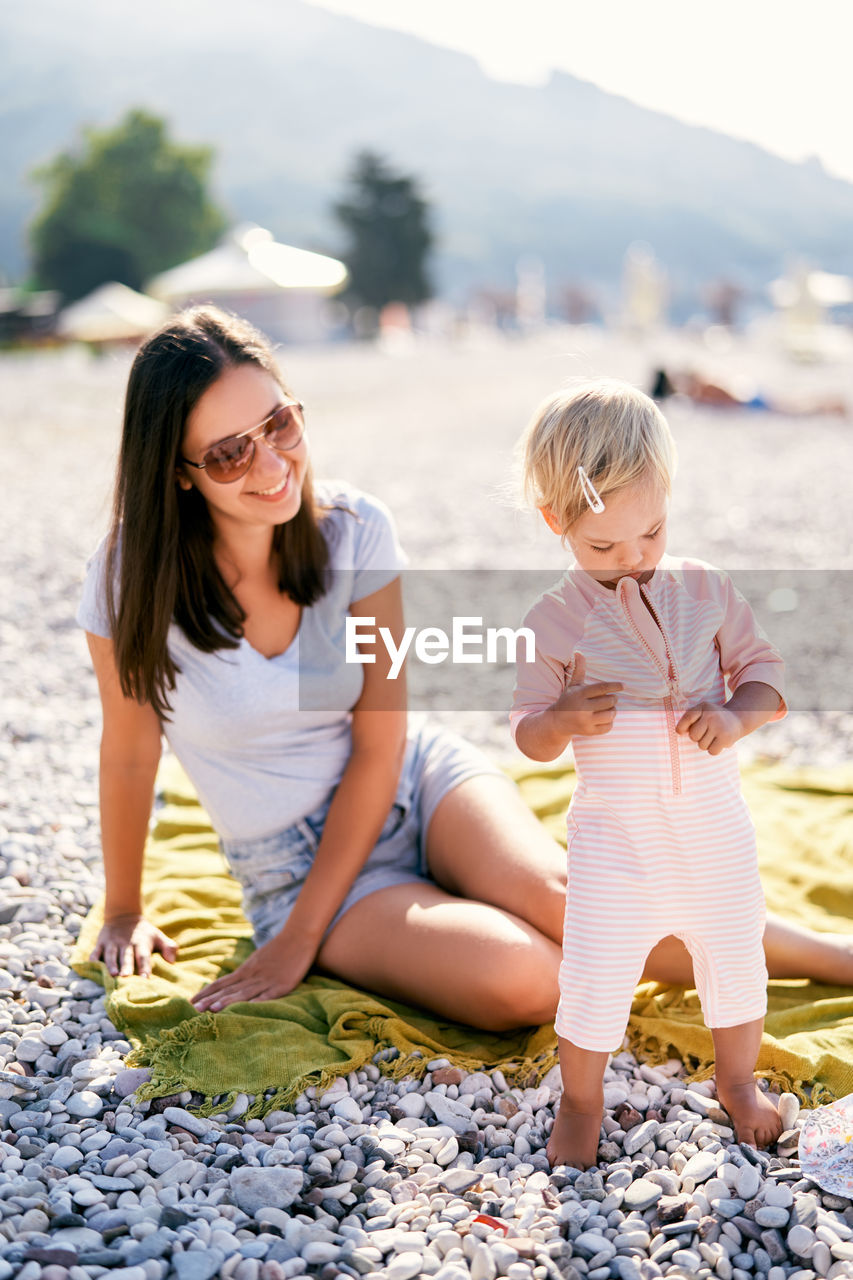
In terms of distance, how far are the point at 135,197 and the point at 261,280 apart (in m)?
18.9

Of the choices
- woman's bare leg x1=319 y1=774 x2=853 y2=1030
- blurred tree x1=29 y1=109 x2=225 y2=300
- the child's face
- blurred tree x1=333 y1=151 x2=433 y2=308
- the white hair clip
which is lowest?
woman's bare leg x1=319 y1=774 x2=853 y2=1030

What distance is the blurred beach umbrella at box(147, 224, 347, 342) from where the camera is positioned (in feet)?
91.7

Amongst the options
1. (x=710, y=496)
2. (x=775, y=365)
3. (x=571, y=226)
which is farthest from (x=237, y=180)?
(x=710, y=496)

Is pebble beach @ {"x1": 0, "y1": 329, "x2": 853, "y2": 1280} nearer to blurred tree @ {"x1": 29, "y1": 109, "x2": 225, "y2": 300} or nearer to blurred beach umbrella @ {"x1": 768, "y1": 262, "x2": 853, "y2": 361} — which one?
blurred beach umbrella @ {"x1": 768, "y1": 262, "x2": 853, "y2": 361}

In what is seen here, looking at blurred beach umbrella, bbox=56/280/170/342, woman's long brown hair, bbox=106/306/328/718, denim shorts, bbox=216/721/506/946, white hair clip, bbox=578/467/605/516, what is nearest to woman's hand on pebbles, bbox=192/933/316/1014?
denim shorts, bbox=216/721/506/946

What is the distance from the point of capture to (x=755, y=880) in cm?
194

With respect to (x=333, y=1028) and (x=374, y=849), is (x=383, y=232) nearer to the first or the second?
(x=374, y=849)

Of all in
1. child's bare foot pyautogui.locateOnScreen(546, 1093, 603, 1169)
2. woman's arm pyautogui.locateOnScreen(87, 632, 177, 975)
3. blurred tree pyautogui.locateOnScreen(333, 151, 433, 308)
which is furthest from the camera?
blurred tree pyautogui.locateOnScreen(333, 151, 433, 308)

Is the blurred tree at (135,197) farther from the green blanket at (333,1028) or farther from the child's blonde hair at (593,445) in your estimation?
the child's blonde hair at (593,445)

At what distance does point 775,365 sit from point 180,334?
24.8 meters

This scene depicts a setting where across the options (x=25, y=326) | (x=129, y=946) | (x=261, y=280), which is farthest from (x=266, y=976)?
(x=261, y=280)

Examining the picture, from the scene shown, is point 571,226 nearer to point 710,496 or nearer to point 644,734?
point 710,496

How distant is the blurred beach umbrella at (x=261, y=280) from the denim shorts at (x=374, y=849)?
25.5 m

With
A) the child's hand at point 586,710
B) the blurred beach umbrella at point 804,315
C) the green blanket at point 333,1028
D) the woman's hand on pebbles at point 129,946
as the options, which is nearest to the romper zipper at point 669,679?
the child's hand at point 586,710
